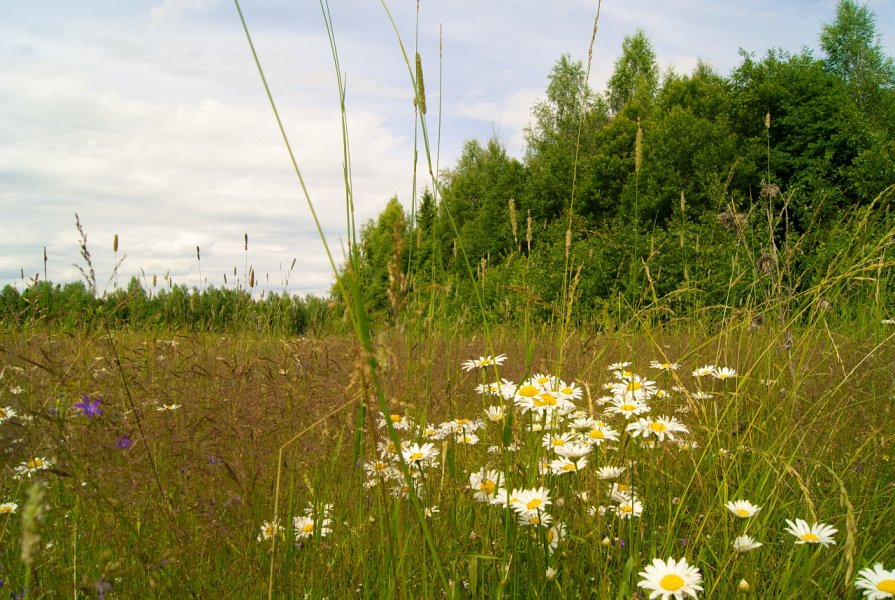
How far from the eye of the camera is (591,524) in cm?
142

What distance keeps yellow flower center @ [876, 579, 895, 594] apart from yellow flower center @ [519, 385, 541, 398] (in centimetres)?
77

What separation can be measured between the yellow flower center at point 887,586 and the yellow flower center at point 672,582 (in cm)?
36

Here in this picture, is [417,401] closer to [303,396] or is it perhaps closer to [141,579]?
[303,396]

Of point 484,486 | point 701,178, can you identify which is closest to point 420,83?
point 484,486

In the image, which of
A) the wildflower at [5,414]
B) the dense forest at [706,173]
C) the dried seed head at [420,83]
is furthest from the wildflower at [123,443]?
the dense forest at [706,173]

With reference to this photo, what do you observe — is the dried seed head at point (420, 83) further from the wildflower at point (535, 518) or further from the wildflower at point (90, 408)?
the wildflower at point (90, 408)

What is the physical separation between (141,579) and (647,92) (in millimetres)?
30342

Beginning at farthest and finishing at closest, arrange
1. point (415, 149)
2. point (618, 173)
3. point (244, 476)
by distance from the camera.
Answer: point (618, 173) → point (244, 476) → point (415, 149)

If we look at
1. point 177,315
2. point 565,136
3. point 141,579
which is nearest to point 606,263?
point 177,315

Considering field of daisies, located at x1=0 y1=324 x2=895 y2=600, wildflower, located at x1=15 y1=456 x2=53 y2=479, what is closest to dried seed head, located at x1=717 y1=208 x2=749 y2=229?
field of daisies, located at x1=0 y1=324 x2=895 y2=600

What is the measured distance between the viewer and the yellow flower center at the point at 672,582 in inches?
43.9

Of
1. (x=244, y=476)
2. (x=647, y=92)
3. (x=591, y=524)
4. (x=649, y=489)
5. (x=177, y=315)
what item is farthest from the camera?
(x=647, y=92)

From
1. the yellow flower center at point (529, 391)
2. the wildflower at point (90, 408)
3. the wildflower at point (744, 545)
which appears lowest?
the wildflower at point (744, 545)

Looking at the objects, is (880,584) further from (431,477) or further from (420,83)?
(420,83)
